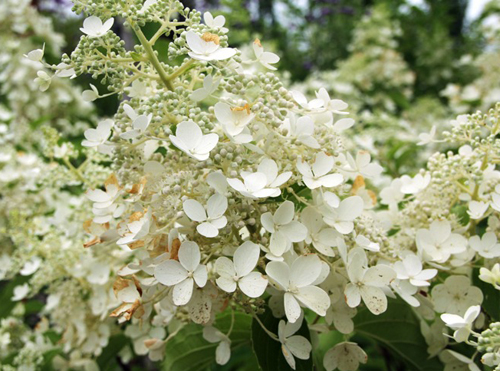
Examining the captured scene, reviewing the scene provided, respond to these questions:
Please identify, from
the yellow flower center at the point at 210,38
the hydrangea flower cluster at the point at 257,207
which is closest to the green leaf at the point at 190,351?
the hydrangea flower cluster at the point at 257,207

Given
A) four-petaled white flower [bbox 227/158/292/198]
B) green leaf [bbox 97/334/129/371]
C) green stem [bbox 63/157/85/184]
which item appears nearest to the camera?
four-petaled white flower [bbox 227/158/292/198]

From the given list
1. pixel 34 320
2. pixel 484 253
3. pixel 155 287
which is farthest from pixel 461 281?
pixel 34 320

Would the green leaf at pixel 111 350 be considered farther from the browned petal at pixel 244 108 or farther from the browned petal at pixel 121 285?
the browned petal at pixel 244 108

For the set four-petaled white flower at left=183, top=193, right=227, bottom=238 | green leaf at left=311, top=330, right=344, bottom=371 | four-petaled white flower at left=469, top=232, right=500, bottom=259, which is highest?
four-petaled white flower at left=469, top=232, right=500, bottom=259

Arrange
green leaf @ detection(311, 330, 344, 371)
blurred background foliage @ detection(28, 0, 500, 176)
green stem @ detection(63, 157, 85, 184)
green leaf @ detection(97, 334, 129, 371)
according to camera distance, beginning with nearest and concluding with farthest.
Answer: green leaf @ detection(311, 330, 344, 371) → green stem @ detection(63, 157, 85, 184) → green leaf @ detection(97, 334, 129, 371) → blurred background foliage @ detection(28, 0, 500, 176)

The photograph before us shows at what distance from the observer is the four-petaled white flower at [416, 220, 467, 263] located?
0.80 metres

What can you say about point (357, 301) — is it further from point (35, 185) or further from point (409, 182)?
point (35, 185)

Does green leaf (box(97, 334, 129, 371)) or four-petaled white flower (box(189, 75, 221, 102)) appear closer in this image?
four-petaled white flower (box(189, 75, 221, 102))

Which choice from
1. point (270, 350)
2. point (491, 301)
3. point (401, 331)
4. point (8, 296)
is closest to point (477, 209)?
point (491, 301)

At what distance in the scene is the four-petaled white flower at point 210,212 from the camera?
26.1 inches

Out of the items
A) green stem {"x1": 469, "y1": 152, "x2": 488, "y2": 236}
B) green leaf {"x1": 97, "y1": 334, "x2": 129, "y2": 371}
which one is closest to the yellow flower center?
green stem {"x1": 469, "y1": 152, "x2": 488, "y2": 236}

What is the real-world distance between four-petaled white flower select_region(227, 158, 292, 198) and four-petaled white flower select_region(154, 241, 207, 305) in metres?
0.10

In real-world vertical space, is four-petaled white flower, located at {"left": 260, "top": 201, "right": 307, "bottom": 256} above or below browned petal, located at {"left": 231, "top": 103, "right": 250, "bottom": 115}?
below

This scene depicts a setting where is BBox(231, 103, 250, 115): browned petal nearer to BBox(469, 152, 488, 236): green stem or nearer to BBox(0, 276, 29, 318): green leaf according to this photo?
BBox(469, 152, 488, 236): green stem
